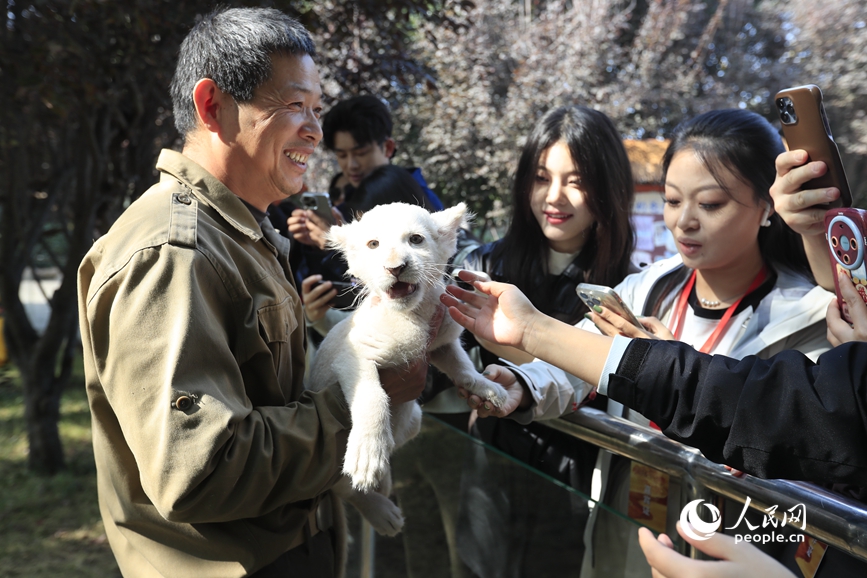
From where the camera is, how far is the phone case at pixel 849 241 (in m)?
1.50

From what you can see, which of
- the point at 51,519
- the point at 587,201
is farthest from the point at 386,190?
the point at 51,519

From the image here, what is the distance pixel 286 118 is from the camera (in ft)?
5.55

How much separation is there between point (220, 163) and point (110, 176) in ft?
16.4

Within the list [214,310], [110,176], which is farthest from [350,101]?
[110,176]

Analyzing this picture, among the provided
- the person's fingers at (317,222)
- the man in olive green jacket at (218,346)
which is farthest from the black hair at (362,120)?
the man in olive green jacket at (218,346)

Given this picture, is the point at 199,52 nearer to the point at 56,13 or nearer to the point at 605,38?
the point at 56,13

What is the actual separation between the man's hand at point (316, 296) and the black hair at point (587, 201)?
840mm

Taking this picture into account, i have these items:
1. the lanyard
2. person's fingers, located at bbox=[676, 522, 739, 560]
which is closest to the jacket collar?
person's fingers, located at bbox=[676, 522, 739, 560]

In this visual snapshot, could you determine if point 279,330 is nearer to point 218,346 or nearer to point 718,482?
point 218,346

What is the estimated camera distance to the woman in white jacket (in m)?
2.09

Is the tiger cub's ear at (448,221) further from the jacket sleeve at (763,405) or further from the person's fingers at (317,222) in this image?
the person's fingers at (317,222)

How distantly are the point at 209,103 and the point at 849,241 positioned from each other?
1726mm

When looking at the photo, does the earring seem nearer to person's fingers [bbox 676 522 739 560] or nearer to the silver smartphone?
person's fingers [bbox 676 522 739 560]

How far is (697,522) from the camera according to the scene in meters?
1.63
